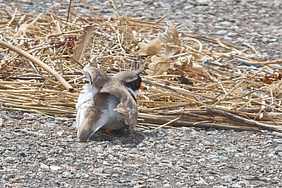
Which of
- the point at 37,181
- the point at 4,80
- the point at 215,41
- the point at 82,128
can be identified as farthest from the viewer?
the point at 215,41

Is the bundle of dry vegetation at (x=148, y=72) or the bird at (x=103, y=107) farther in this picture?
the bundle of dry vegetation at (x=148, y=72)

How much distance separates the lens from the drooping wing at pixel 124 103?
3219mm

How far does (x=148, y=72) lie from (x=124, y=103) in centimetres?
94

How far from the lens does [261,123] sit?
366 centimetres

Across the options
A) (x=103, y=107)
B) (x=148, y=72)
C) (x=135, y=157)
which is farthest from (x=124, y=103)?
(x=148, y=72)

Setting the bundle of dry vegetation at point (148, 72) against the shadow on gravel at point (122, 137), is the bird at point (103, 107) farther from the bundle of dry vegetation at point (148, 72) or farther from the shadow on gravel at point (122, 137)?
the bundle of dry vegetation at point (148, 72)

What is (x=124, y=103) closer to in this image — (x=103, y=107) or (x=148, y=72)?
(x=103, y=107)

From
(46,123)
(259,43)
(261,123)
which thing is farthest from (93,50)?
(259,43)

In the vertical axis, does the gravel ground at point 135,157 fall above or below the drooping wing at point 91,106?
below

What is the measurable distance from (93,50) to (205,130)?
1.27 meters

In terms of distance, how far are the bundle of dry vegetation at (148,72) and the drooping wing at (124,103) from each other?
0.28 m

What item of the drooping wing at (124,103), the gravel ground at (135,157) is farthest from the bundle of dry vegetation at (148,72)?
the drooping wing at (124,103)

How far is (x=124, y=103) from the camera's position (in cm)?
329

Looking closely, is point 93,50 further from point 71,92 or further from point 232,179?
point 232,179
